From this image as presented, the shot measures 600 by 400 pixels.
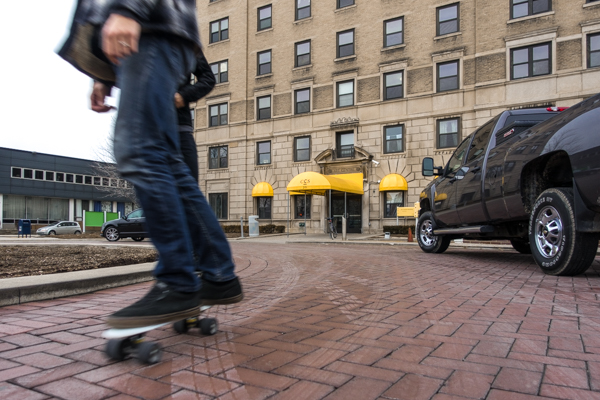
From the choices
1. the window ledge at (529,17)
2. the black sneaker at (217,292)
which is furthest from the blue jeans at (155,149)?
the window ledge at (529,17)

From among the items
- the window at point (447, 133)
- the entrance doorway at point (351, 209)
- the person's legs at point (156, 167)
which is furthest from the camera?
the entrance doorway at point (351, 209)

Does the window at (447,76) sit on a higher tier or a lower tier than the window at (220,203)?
higher

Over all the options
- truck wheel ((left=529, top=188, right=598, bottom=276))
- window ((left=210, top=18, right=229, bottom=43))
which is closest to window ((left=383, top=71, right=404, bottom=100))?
window ((left=210, top=18, right=229, bottom=43))

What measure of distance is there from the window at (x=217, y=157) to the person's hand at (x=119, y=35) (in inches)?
1065

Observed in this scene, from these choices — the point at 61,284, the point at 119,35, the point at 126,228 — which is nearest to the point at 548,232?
the point at 119,35

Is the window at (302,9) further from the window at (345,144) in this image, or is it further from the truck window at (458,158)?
the truck window at (458,158)

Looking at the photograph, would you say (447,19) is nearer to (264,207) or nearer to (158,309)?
(264,207)

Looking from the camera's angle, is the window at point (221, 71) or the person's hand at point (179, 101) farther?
the window at point (221, 71)

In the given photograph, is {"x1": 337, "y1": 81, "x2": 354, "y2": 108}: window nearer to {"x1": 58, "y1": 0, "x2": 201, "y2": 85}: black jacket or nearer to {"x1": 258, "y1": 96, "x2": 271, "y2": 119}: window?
{"x1": 258, "y1": 96, "x2": 271, "y2": 119}: window

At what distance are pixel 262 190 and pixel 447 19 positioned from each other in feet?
47.6

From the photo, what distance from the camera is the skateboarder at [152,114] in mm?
1837

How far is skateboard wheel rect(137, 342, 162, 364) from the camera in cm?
181

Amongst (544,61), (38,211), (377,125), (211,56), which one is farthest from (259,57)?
(38,211)

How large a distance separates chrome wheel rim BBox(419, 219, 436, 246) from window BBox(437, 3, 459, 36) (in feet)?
54.5
